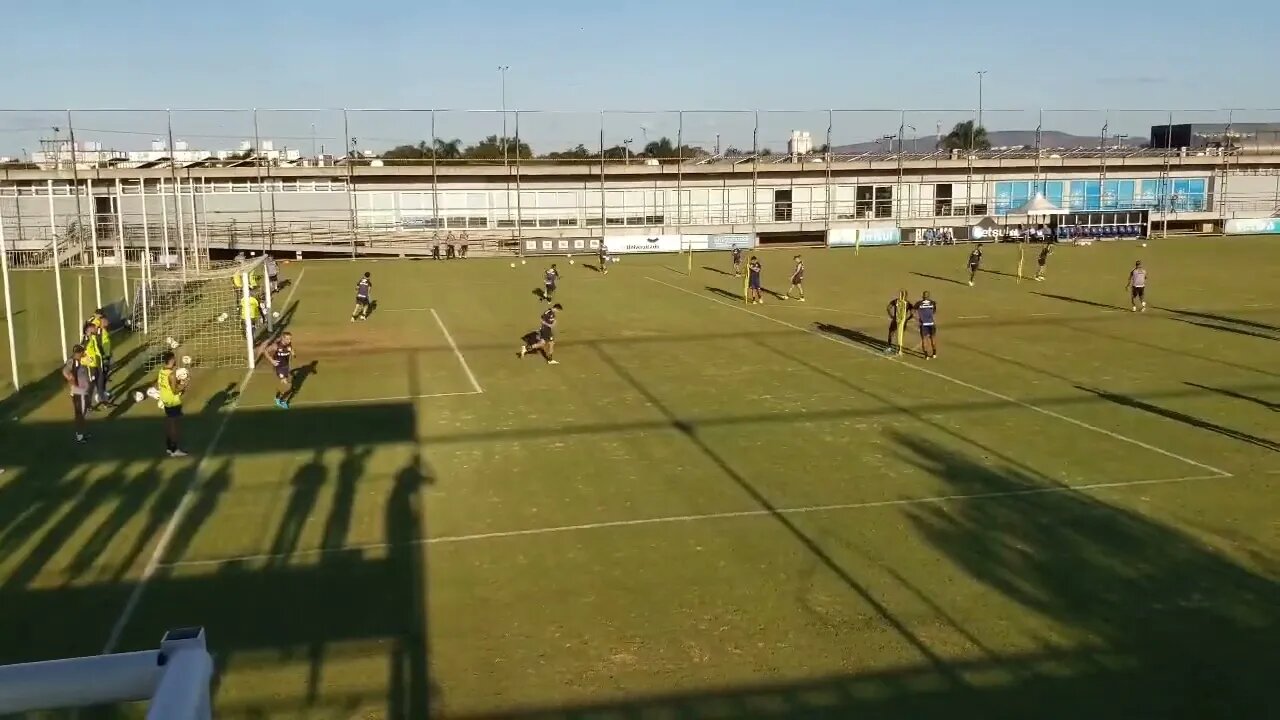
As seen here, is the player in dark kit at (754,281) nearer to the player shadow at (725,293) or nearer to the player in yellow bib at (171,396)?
the player shadow at (725,293)

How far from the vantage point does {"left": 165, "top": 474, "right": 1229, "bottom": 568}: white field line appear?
11375mm

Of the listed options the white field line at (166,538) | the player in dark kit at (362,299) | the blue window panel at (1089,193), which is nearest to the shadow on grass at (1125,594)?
the white field line at (166,538)

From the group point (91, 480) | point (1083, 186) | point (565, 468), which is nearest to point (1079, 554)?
point (565, 468)

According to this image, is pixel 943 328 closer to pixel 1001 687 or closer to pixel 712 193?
pixel 1001 687

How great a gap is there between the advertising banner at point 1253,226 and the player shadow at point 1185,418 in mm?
55293

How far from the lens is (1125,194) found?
7025 centimetres

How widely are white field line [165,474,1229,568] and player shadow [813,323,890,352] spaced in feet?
38.8

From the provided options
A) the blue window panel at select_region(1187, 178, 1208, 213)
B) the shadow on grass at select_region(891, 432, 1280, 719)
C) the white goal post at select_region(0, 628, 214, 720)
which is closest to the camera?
the white goal post at select_region(0, 628, 214, 720)

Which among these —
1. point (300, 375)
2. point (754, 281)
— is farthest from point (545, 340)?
point (754, 281)

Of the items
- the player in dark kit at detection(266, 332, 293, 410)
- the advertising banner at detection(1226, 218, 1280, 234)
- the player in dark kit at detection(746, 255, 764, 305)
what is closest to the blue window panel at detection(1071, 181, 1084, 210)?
the advertising banner at detection(1226, 218, 1280, 234)

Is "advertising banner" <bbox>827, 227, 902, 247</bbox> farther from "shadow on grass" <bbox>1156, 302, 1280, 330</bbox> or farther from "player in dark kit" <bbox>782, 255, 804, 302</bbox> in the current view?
"shadow on grass" <bbox>1156, 302, 1280, 330</bbox>

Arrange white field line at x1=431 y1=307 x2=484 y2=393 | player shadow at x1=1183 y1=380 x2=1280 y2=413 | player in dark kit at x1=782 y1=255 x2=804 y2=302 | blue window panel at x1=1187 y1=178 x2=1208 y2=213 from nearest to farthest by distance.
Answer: player shadow at x1=1183 y1=380 x2=1280 y2=413, white field line at x1=431 y1=307 x2=484 y2=393, player in dark kit at x1=782 y1=255 x2=804 y2=302, blue window panel at x1=1187 y1=178 x2=1208 y2=213

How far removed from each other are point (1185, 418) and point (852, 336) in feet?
36.0

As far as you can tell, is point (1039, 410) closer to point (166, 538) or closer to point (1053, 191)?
point (166, 538)
